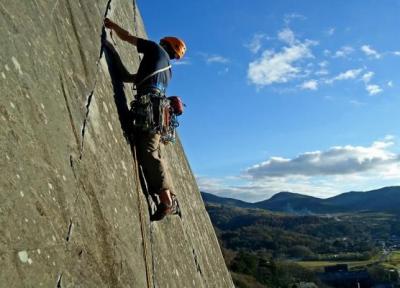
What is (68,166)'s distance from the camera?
3.80m

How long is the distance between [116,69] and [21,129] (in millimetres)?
3208

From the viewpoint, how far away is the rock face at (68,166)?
303cm

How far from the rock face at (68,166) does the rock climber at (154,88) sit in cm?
24

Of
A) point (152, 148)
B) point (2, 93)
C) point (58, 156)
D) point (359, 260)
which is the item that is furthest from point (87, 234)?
point (359, 260)

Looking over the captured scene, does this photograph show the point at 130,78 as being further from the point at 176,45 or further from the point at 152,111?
the point at 176,45

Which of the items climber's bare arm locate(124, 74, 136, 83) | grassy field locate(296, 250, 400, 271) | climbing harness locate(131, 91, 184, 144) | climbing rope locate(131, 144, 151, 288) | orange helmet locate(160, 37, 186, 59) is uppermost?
orange helmet locate(160, 37, 186, 59)

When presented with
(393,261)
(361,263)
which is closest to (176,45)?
(361,263)

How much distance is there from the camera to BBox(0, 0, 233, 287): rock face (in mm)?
3029

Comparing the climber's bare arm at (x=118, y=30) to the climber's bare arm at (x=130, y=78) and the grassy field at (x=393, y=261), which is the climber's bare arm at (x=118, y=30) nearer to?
the climber's bare arm at (x=130, y=78)

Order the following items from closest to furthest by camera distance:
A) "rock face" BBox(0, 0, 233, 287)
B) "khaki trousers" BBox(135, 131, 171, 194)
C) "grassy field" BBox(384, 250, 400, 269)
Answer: "rock face" BBox(0, 0, 233, 287) < "khaki trousers" BBox(135, 131, 171, 194) < "grassy field" BBox(384, 250, 400, 269)

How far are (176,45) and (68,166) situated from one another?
11.8 feet

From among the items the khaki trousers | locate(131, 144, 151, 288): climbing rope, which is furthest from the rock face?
the khaki trousers

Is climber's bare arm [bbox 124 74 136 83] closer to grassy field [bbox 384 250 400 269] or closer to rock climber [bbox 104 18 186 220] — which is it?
rock climber [bbox 104 18 186 220]

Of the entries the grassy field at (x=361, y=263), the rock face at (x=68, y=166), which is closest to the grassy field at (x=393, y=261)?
the grassy field at (x=361, y=263)
